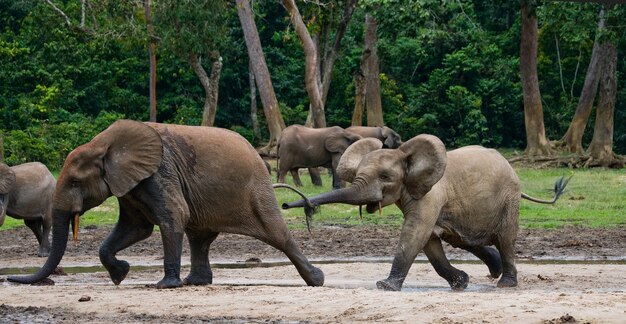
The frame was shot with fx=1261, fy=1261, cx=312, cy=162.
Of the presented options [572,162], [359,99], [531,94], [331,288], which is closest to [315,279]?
[331,288]

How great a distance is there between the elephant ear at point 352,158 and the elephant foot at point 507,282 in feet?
6.77

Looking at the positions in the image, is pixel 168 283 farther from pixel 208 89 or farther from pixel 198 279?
pixel 208 89

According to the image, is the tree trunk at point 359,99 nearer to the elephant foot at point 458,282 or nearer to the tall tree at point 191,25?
the tall tree at point 191,25

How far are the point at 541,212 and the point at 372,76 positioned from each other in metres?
17.2

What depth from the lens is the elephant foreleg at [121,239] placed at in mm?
12750

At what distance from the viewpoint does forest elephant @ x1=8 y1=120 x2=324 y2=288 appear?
40.4 feet

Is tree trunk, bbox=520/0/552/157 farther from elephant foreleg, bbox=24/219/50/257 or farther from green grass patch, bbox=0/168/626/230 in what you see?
elephant foreleg, bbox=24/219/50/257

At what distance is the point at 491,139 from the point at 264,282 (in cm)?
2845

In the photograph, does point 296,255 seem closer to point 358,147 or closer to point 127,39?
point 358,147

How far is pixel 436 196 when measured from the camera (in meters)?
12.4

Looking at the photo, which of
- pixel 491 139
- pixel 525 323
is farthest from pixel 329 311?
pixel 491 139

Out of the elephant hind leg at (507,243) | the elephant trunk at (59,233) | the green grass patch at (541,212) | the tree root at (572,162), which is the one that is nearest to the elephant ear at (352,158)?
the elephant hind leg at (507,243)

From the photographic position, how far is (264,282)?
1416 cm

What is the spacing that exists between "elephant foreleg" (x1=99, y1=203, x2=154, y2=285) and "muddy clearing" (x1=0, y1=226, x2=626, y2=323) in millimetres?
292
